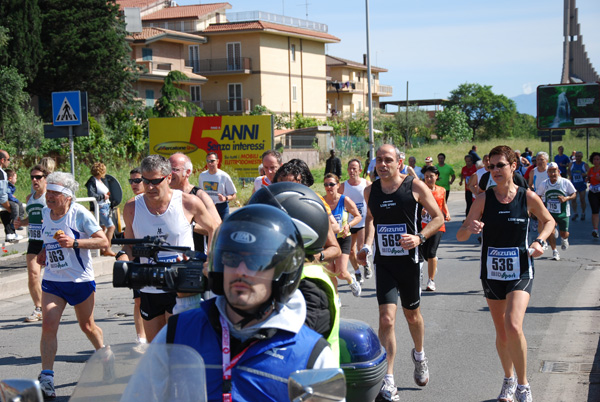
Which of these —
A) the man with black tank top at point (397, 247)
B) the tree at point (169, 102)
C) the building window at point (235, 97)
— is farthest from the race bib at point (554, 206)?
the building window at point (235, 97)

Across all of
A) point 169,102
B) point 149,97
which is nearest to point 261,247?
point 169,102

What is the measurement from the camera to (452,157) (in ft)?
180

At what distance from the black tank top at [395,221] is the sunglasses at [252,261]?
150 inches

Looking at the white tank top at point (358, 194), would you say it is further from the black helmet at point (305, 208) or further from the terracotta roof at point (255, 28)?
the terracotta roof at point (255, 28)

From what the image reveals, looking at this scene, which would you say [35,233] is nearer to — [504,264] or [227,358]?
[504,264]

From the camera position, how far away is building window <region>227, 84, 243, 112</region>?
64.4 metres

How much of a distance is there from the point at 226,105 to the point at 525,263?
60912mm

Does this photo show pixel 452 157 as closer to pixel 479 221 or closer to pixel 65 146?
pixel 65 146

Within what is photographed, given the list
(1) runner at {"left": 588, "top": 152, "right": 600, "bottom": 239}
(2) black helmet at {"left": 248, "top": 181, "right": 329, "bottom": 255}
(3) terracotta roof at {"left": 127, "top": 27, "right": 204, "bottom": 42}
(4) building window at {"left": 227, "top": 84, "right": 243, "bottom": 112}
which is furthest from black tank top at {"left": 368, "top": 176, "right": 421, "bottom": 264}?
(4) building window at {"left": 227, "top": 84, "right": 243, "bottom": 112}

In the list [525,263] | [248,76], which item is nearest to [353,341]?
[525,263]

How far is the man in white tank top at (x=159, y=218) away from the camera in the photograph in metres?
5.54

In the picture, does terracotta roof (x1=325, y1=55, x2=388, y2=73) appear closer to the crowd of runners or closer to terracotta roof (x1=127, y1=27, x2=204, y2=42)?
terracotta roof (x1=127, y1=27, x2=204, y2=42)

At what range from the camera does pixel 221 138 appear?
3006 centimetres

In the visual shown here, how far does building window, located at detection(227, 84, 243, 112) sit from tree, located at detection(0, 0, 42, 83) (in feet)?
89.0
